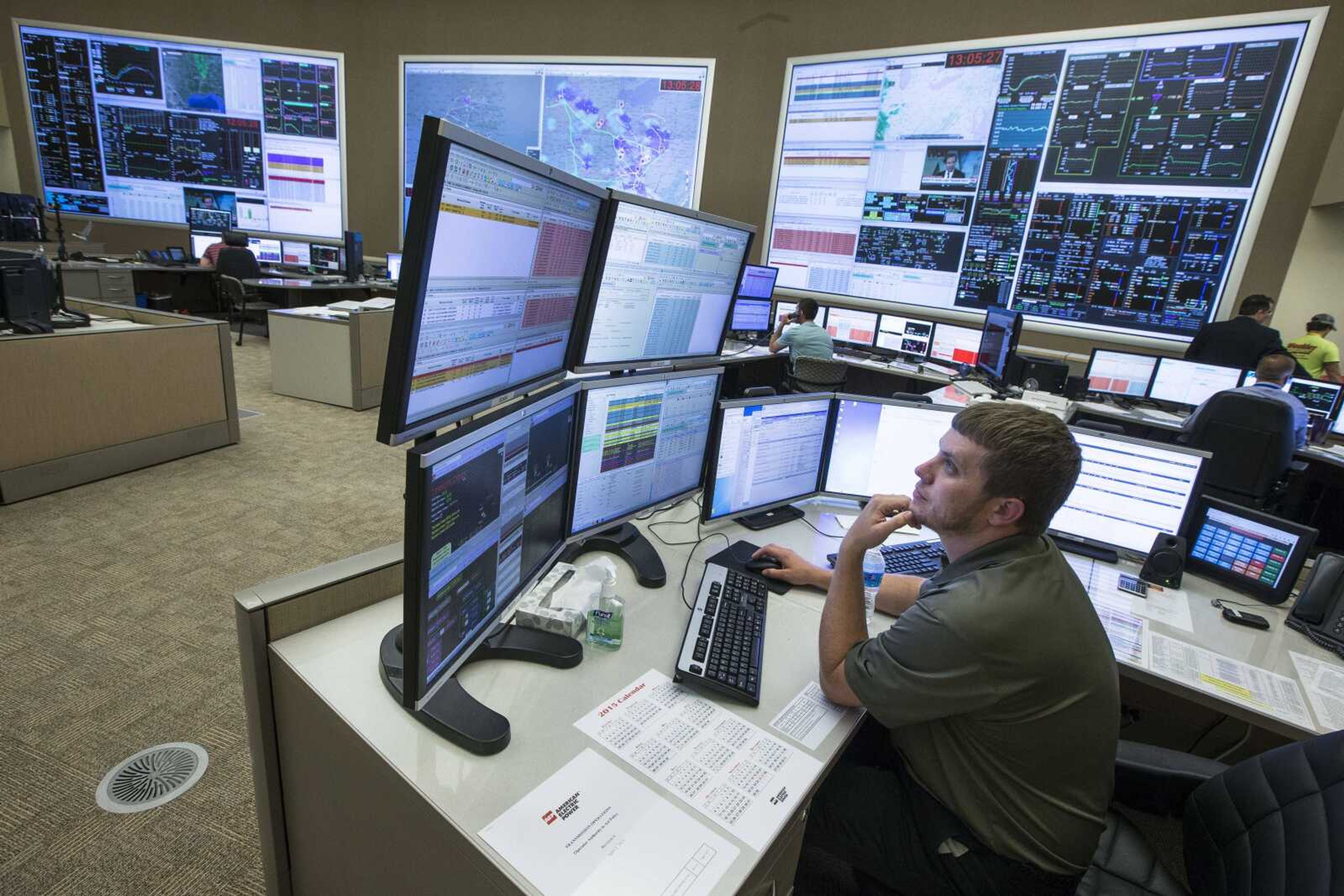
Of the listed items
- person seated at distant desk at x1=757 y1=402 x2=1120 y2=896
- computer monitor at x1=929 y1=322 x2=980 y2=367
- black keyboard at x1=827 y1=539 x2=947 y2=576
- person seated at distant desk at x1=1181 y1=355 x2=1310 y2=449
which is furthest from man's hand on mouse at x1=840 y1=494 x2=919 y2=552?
computer monitor at x1=929 y1=322 x2=980 y2=367

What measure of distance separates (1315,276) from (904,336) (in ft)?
9.11

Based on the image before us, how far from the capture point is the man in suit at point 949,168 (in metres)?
5.52

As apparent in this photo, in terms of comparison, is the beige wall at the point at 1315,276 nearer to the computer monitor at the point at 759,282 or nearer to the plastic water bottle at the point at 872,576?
the computer monitor at the point at 759,282

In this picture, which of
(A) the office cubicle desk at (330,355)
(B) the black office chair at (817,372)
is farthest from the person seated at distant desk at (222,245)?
(B) the black office chair at (817,372)

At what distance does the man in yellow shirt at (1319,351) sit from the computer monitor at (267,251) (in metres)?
9.55

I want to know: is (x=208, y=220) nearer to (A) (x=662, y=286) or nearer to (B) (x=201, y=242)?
A: (B) (x=201, y=242)

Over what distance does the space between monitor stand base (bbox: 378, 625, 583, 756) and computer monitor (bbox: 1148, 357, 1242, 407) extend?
4.95 meters

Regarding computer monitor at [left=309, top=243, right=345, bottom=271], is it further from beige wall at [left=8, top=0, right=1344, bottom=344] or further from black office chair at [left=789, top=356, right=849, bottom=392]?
black office chair at [left=789, top=356, right=849, bottom=392]

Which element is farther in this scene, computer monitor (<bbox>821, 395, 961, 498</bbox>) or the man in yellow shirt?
the man in yellow shirt

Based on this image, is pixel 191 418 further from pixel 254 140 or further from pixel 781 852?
pixel 254 140

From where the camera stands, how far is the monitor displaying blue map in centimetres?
659

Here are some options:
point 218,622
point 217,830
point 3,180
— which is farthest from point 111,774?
point 3,180

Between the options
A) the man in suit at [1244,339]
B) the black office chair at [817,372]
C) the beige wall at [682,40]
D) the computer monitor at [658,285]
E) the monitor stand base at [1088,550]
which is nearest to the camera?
the computer monitor at [658,285]

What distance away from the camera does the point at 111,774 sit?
1627 millimetres
